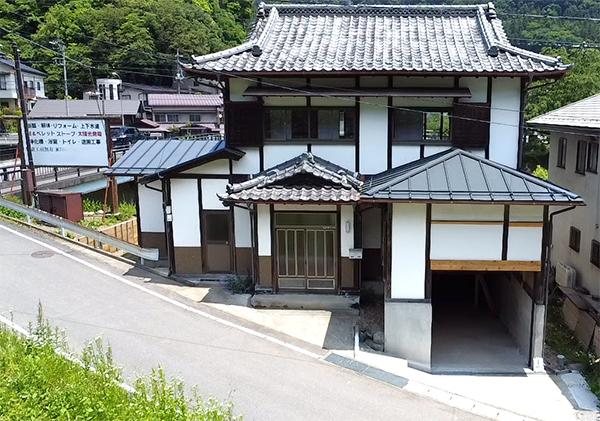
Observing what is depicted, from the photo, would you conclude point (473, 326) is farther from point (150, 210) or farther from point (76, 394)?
point (76, 394)

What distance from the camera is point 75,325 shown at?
10.5 metres

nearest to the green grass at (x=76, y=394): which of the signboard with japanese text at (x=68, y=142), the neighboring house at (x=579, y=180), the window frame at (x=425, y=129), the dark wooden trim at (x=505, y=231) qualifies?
the dark wooden trim at (x=505, y=231)

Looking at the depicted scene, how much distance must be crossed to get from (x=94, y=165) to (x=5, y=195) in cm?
470

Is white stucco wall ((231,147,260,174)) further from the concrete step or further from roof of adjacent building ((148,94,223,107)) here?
roof of adjacent building ((148,94,223,107))

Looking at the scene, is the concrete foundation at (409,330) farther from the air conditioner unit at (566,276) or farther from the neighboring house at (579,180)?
the air conditioner unit at (566,276)

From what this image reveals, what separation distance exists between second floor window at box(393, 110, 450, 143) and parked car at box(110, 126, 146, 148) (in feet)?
87.2

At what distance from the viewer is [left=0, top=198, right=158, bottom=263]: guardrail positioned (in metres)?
14.7

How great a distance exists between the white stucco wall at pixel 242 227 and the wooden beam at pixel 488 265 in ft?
17.5

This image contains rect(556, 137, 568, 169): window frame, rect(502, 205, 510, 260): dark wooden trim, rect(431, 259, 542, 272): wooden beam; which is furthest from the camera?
rect(556, 137, 568, 169): window frame

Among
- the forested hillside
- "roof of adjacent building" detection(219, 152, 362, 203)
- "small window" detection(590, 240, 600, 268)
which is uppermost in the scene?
the forested hillside

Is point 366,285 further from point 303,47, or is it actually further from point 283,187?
point 303,47

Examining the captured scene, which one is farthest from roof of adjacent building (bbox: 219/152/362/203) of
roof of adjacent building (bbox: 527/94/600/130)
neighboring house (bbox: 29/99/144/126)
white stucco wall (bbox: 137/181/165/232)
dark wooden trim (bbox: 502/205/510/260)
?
neighboring house (bbox: 29/99/144/126)

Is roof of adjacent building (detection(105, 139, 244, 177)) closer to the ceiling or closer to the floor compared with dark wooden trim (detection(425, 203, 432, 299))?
closer to the ceiling

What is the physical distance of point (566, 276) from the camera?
46.3 ft
